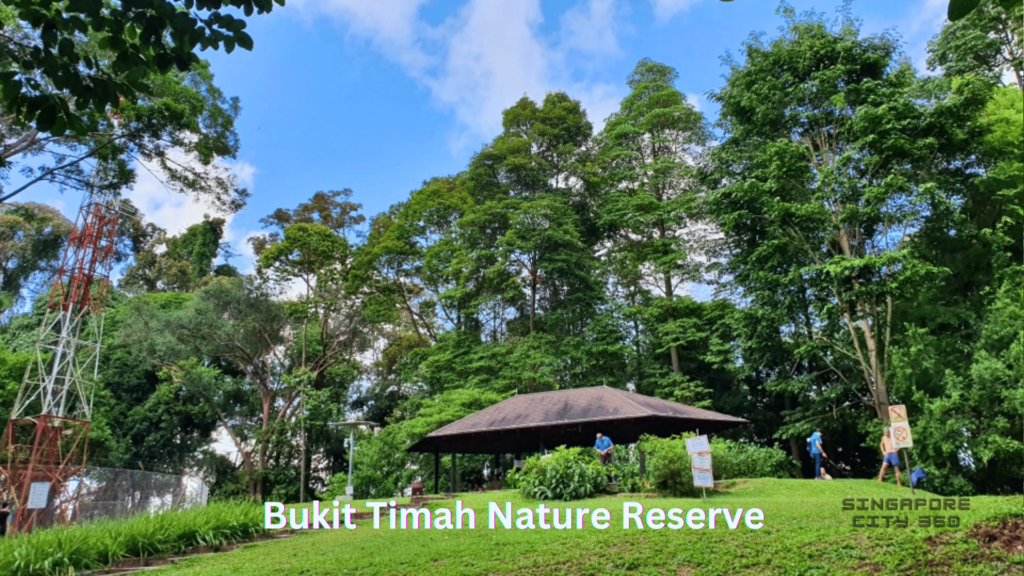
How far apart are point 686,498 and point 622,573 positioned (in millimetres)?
5184

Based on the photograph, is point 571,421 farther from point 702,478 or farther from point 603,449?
point 702,478

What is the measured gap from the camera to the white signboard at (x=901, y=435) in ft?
24.4

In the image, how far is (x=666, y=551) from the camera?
20.0 ft

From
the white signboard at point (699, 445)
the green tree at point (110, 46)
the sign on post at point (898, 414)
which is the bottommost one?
the white signboard at point (699, 445)

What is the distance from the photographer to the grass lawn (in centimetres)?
517

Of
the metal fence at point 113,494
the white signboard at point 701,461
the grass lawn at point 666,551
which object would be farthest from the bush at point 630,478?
the metal fence at point 113,494

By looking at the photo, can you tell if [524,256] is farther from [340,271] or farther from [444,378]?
[340,271]

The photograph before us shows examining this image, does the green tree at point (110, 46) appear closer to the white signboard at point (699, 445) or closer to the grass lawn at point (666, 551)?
the grass lawn at point (666, 551)

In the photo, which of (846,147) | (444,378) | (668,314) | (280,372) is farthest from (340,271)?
(846,147)

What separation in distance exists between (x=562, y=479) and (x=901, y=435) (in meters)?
5.56

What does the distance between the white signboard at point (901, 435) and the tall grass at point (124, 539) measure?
888 cm

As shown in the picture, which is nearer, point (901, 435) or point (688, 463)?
point (901, 435)

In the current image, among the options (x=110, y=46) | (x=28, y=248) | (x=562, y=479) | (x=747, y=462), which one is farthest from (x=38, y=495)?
(x=28, y=248)

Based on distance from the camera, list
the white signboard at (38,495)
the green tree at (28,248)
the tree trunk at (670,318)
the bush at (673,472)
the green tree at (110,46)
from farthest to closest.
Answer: the green tree at (28,248), the tree trunk at (670,318), the bush at (673,472), the white signboard at (38,495), the green tree at (110,46)
